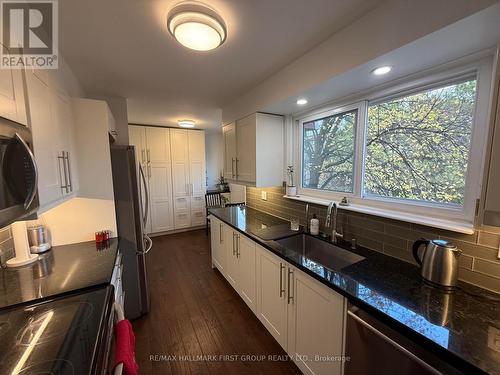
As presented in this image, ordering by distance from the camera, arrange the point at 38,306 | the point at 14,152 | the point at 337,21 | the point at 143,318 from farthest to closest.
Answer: the point at 143,318, the point at 337,21, the point at 38,306, the point at 14,152

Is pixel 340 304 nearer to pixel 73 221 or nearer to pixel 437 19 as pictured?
pixel 437 19

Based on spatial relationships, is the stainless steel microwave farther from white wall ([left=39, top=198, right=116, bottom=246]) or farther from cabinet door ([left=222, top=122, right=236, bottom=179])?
cabinet door ([left=222, top=122, right=236, bottom=179])

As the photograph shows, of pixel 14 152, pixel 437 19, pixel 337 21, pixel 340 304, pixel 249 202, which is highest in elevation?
pixel 337 21

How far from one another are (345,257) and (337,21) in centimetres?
162

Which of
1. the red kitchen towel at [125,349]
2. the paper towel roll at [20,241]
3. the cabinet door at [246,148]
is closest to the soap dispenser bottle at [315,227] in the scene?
the cabinet door at [246,148]

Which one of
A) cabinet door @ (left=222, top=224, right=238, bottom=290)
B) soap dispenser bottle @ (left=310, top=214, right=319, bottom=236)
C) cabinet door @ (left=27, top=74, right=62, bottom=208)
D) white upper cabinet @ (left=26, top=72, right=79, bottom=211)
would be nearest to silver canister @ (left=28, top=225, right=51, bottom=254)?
white upper cabinet @ (left=26, top=72, right=79, bottom=211)

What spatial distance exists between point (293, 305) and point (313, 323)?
194 mm

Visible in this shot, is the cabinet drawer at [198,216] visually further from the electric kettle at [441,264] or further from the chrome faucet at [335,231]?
the electric kettle at [441,264]

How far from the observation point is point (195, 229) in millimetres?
5023

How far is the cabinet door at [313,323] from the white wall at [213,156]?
4504 millimetres

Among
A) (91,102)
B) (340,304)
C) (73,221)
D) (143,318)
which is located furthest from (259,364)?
(91,102)

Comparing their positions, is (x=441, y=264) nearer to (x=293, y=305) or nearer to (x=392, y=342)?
(x=392, y=342)

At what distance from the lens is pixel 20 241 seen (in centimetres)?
144

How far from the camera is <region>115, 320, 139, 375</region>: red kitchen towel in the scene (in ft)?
2.97
